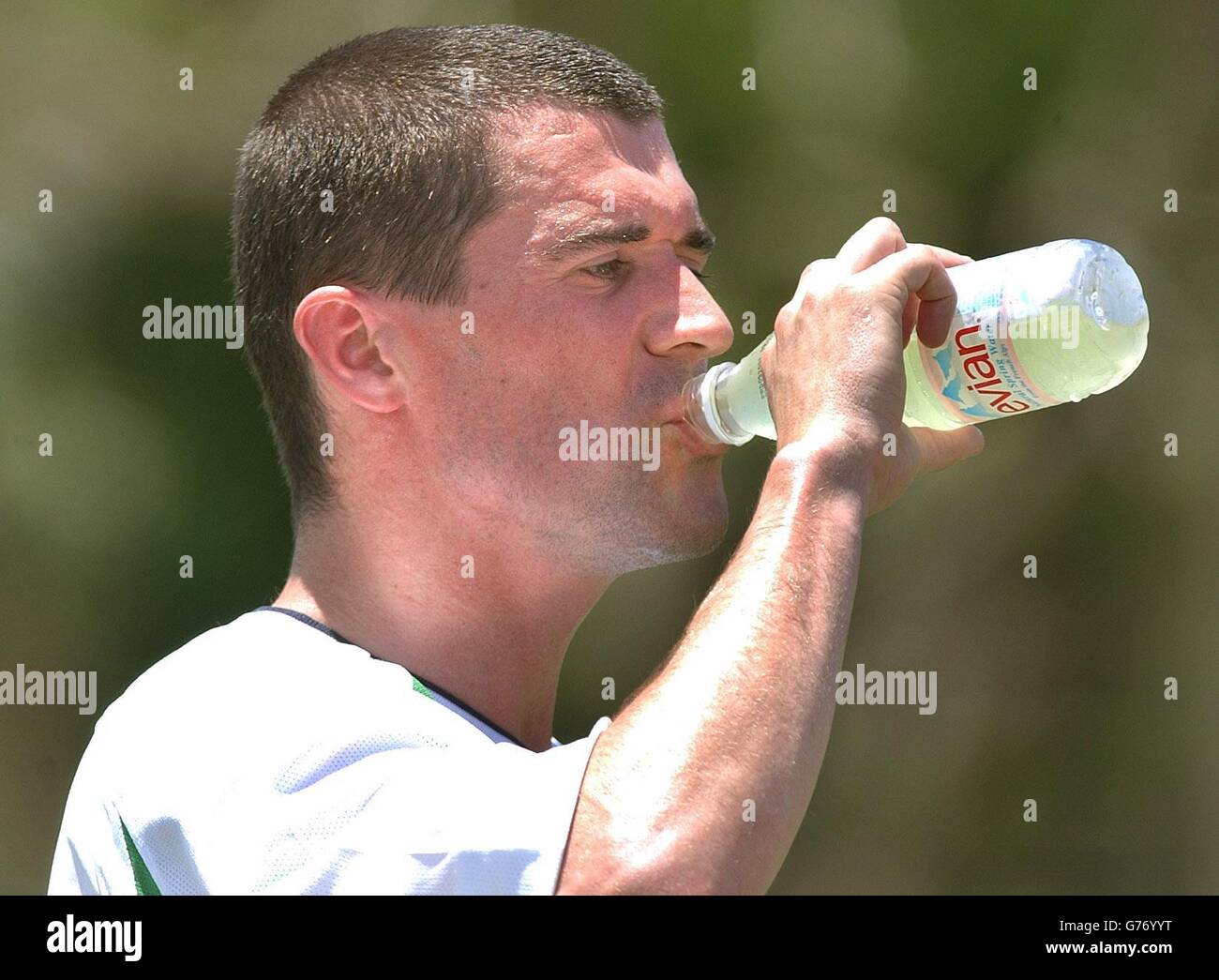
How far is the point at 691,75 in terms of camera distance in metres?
4.95

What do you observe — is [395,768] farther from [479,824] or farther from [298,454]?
[298,454]

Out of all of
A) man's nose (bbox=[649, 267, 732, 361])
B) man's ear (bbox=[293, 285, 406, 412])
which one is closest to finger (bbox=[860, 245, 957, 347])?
man's nose (bbox=[649, 267, 732, 361])

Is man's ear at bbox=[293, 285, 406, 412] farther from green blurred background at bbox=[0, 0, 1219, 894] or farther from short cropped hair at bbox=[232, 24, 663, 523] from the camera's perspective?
green blurred background at bbox=[0, 0, 1219, 894]

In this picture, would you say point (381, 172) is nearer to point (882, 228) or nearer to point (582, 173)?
point (582, 173)

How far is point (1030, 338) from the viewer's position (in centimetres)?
180

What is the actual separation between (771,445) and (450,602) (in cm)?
323

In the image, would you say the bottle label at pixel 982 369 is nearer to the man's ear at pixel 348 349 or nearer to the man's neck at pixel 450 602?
the man's neck at pixel 450 602

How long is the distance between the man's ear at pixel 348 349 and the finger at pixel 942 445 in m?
0.67

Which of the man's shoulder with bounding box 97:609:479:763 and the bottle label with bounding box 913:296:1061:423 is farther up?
the bottle label with bounding box 913:296:1061:423

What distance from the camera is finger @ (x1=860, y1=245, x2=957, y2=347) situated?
68.2 inches

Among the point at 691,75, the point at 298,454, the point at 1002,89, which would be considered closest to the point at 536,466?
the point at 298,454

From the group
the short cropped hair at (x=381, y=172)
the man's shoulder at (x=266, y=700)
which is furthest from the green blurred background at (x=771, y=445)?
the man's shoulder at (x=266, y=700)

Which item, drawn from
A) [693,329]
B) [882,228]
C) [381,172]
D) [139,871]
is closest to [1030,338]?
[882,228]

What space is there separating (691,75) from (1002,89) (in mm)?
1028
